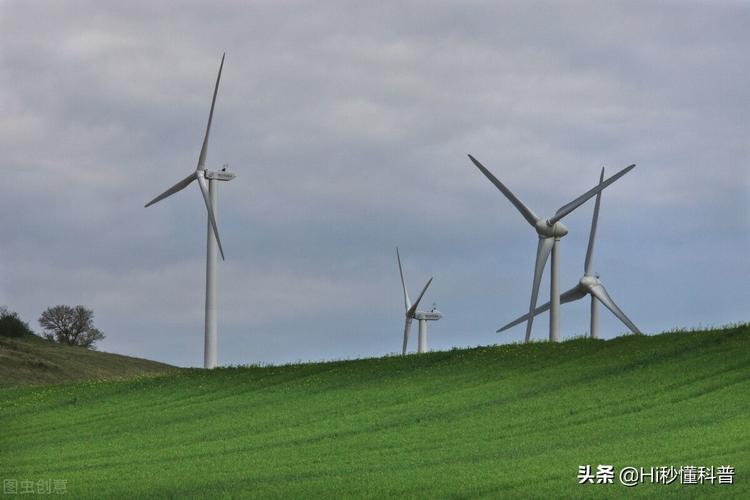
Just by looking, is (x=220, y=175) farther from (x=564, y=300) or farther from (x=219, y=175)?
(x=564, y=300)

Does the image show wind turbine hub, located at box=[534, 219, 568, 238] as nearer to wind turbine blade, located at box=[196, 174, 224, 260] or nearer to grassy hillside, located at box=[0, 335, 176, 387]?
wind turbine blade, located at box=[196, 174, 224, 260]

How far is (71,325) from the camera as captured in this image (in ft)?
373

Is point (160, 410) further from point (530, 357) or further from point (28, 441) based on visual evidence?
point (530, 357)

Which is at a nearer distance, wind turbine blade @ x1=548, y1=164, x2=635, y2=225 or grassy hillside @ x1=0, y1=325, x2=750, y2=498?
grassy hillside @ x1=0, y1=325, x2=750, y2=498

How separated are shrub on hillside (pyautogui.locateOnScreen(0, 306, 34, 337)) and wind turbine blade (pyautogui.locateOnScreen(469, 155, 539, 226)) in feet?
175

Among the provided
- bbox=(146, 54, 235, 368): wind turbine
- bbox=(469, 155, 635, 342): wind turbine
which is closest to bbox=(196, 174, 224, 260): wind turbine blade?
bbox=(146, 54, 235, 368): wind turbine

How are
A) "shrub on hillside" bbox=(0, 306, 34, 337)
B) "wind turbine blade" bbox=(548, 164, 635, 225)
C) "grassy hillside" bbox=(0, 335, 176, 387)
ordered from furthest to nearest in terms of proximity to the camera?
"shrub on hillside" bbox=(0, 306, 34, 337), "grassy hillside" bbox=(0, 335, 176, 387), "wind turbine blade" bbox=(548, 164, 635, 225)

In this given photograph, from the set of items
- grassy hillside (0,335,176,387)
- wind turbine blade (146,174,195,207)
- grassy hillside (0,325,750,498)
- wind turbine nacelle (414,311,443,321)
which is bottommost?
grassy hillside (0,325,750,498)

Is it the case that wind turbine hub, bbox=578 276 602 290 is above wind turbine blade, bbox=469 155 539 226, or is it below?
below

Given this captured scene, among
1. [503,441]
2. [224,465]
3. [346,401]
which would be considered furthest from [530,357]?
[224,465]

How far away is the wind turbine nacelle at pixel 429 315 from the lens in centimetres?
7250

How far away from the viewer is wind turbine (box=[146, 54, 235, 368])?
2094 inches

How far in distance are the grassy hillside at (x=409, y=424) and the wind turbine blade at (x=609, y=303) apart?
318 inches

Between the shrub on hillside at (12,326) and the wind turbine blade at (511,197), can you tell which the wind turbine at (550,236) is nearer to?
the wind turbine blade at (511,197)
